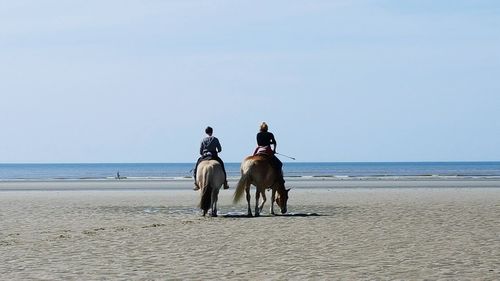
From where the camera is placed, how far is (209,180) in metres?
20.5

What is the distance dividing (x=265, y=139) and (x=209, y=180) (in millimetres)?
1863

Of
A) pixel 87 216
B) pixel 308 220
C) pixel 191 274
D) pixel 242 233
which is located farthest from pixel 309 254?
pixel 87 216

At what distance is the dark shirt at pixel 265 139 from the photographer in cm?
2125

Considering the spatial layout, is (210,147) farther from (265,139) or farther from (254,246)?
(254,246)

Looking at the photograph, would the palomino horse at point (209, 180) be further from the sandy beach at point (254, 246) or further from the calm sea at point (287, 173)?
the calm sea at point (287, 173)

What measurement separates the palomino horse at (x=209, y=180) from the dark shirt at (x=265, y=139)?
133cm

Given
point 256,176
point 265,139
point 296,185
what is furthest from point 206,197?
point 296,185

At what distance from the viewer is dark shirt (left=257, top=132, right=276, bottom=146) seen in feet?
69.7

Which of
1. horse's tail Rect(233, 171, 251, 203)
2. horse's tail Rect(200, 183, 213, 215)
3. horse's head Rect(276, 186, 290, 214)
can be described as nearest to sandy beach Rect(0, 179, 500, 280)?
horse's tail Rect(200, 183, 213, 215)

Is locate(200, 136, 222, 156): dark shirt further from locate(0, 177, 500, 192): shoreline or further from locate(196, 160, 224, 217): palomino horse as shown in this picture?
locate(0, 177, 500, 192): shoreline

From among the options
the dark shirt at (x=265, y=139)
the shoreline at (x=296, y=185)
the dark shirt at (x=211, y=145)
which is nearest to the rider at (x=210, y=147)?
the dark shirt at (x=211, y=145)

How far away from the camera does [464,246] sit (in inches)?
525

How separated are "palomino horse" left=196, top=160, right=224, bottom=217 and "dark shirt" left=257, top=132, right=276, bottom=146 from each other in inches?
52.3

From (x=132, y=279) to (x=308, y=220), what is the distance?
991cm
